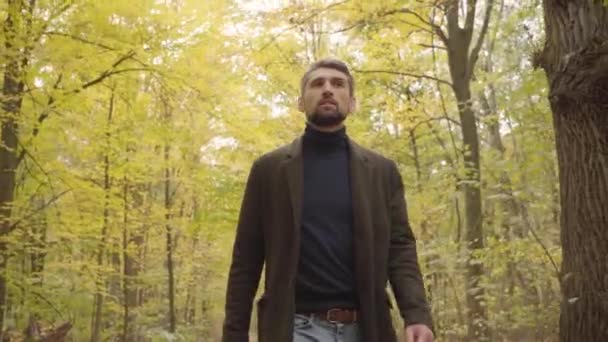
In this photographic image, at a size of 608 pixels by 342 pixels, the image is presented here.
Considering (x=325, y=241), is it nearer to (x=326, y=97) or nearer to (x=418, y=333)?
(x=418, y=333)

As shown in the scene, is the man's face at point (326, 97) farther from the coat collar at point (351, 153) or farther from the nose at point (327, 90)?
the coat collar at point (351, 153)

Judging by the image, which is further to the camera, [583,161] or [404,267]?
[583,161]

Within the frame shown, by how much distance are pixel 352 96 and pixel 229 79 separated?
29.1ft

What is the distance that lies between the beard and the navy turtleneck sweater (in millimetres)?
47

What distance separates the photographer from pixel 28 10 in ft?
22.8

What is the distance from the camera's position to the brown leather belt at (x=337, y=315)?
243cm

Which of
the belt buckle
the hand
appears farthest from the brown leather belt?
the hand

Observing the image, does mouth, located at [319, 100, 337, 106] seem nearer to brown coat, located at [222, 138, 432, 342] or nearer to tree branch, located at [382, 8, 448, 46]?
brown coat, located at [222, 138, 432, 342]

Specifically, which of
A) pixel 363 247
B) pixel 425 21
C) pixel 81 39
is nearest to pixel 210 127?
pixel 425 21

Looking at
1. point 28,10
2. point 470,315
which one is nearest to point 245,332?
point 28,10

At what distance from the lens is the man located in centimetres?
246

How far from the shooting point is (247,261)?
2.71m

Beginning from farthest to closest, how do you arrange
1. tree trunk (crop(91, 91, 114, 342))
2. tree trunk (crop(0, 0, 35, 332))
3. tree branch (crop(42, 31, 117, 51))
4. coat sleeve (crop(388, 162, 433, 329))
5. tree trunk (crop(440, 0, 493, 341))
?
tree trunk (crop(440, 0, 493, 341)) < tree trunk (crop(91, 91, 114, 342)) < tree branch (crop(42, 31, 117, 51)) < tree trunk (crop(0, 0, 35, 332)) < coat sleeve (crop(388, 162, 433, 329))

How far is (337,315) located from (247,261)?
1.68 ft
